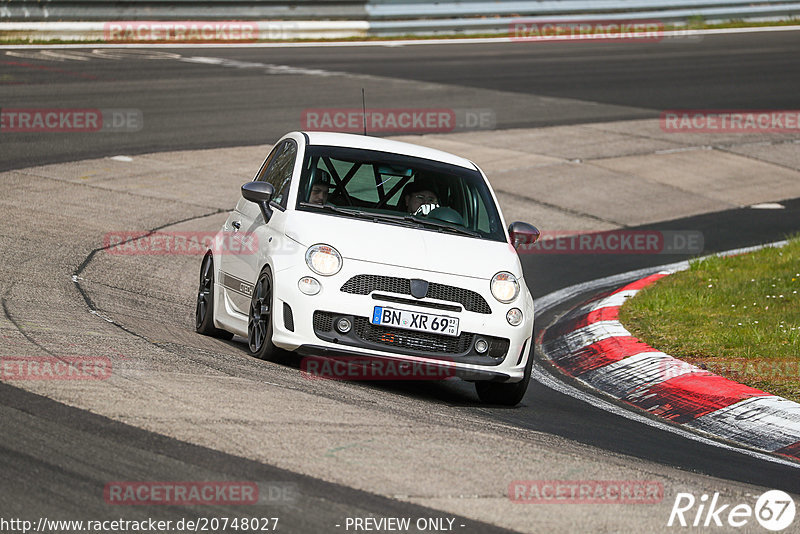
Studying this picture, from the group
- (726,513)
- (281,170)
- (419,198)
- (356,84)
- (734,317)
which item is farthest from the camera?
(356,84)

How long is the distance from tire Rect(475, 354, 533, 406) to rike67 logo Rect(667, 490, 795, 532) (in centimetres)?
251

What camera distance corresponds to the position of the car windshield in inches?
338

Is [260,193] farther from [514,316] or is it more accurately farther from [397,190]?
[514,316]

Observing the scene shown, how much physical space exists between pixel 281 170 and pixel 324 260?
162cm

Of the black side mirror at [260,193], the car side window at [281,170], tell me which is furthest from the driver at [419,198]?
the black side mirror at [260,193]

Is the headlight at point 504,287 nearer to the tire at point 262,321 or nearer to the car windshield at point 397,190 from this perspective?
the car windshield at point 397,190

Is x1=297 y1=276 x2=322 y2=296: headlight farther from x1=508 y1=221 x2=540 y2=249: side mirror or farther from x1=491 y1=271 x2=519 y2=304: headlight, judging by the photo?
x1=508 y1=221 x2=540 y2=249: side mirror

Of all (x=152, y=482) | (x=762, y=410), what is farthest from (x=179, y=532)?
(x=762, y=410)

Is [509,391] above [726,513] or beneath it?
beneath

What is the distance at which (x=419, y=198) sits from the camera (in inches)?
346

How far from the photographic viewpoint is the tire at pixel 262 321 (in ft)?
25.7

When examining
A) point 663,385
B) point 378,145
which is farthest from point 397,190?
point 663,385

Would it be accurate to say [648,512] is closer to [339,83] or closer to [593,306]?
[593,306]

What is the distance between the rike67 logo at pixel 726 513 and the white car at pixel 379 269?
2.44m
